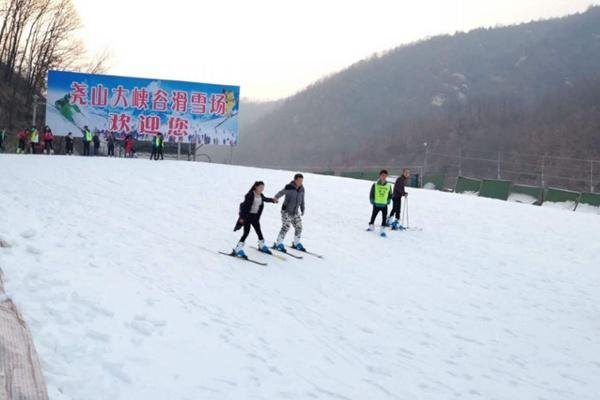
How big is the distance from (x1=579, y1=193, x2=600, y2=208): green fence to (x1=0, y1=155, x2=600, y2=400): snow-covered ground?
11.0 m

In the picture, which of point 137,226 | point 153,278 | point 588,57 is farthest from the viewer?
point 588,57

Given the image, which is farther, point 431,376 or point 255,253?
point 255,253

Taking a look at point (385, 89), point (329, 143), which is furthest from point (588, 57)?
point (329, 143)

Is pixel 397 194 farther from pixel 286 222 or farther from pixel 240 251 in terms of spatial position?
pixel 240 251

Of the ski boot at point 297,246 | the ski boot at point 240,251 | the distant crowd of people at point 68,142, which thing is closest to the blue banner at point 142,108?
the distant crowd of people at point 68,142

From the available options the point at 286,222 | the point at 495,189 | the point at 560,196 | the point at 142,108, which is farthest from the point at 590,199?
the point at 142,108

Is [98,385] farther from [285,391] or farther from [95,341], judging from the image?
[285,391]

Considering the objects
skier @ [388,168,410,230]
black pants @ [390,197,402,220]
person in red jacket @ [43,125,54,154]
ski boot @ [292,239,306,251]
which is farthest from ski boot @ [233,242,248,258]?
person in red jacket @ [43,125,54,154]

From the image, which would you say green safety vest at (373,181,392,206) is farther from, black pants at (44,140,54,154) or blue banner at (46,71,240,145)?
black pants at (44,140,54,154)

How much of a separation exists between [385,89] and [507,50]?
31.5m

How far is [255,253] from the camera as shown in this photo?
39.2ft

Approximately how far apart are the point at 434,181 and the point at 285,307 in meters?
27.3

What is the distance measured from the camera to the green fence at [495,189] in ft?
96.6

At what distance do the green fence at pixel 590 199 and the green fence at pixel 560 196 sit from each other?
304mm
